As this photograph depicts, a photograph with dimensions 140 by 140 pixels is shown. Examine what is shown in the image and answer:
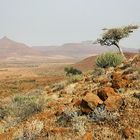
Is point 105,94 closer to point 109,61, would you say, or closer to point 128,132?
point 128,132

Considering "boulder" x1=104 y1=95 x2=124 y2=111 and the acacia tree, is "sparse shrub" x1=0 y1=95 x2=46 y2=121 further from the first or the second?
the acacia tree

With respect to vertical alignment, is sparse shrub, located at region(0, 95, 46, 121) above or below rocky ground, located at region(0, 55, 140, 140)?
below

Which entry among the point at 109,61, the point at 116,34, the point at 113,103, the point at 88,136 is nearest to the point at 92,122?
the point at 113,103

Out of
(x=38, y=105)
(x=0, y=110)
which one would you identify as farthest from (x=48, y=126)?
(x=0, y=110)

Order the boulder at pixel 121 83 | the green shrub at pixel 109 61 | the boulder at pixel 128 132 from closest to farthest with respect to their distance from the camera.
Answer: the boulder at pixel 128 132 → the boulder at pixel 121 83 → the green shrub at pixel 109 61

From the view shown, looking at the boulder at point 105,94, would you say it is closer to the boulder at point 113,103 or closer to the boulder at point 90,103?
the boulder at point 90,103

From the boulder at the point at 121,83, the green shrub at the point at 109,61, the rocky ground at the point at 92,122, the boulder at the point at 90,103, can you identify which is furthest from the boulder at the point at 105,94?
the green shrub at the point at 109,61

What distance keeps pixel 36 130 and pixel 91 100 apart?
1.67 m

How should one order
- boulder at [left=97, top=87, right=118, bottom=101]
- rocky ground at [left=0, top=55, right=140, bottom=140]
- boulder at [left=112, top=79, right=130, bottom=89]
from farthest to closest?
boulder at [left=112, top=79, right=130, bottom=89]
boulder at [left=97, top=87, right=118, bottom=101]
rocky ground at [left=0, top=55, right=140, bottom=140]

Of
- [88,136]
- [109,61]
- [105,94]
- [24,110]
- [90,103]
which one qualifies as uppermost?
[105,94]

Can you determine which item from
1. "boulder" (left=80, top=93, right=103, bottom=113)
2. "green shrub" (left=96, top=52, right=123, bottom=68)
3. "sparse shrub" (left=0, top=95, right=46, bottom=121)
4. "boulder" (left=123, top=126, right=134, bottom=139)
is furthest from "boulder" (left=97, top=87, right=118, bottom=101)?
"green shrub" (left=96, top=52, right=123, bottom=68)

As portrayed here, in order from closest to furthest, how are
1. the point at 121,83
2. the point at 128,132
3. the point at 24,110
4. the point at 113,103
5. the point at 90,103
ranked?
1. the point at 128,132
2. the point at 113,103
3. the point at 90,103
4. the point at 121,83
5. the point at 24,110

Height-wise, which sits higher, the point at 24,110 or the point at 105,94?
the point at 105,94

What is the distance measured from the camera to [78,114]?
9.76 m
